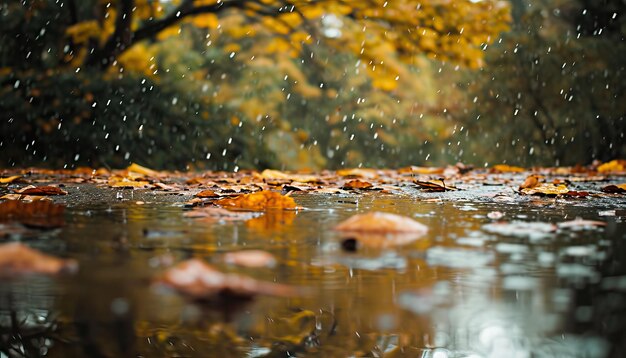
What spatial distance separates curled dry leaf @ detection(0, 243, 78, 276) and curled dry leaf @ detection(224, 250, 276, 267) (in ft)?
0.91

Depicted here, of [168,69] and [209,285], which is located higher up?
[168,69]

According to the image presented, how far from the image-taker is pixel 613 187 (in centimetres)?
402

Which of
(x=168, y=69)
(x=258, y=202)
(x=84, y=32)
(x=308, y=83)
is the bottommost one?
(x=258, y=202)

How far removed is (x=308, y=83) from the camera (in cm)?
1705

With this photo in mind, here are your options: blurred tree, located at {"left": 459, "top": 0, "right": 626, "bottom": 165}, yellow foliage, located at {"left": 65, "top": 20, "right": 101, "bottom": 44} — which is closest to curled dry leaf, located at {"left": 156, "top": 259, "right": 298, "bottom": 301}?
yellow foliage, located at {"left": 65, "top": 20, "right": 101, "bottom": 44}

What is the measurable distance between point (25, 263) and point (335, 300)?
1.63ft

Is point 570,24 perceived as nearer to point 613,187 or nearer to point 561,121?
point 561,121

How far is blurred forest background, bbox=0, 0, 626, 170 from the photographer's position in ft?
29.6

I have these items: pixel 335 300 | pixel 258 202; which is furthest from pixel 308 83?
pixel 335 300

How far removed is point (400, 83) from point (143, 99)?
7812 millimetres

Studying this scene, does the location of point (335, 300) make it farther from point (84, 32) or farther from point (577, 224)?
point (84, 32)

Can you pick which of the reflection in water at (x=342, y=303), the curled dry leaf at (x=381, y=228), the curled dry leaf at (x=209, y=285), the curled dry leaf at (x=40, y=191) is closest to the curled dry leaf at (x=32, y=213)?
the reflection in water at (x=342, y=303)

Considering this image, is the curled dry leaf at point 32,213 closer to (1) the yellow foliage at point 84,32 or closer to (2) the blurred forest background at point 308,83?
(2) the blurred forest background at point 308,83

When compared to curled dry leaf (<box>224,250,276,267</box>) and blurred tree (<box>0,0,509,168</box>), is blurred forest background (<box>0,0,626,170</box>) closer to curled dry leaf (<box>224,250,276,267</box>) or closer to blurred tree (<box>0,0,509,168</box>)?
blurred tree (<box>0,0,509,168</box>)
